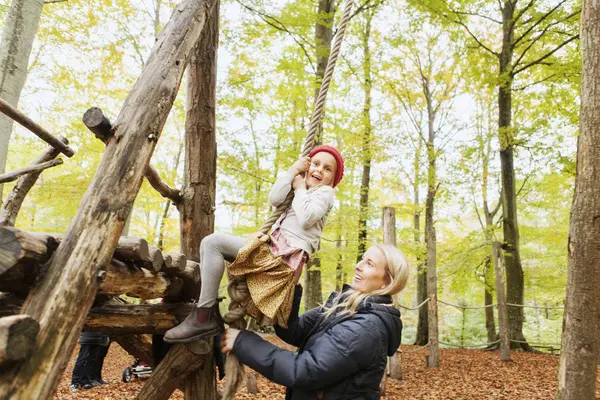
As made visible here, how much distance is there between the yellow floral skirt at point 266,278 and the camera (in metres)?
2.05

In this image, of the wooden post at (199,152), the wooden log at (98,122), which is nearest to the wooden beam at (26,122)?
the wooden log at (98,122)

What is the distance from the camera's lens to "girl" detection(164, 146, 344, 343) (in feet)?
6.80

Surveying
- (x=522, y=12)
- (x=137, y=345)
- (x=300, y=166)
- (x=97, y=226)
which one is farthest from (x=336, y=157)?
(x=522, y=12)

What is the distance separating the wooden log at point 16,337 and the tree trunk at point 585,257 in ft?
12.9

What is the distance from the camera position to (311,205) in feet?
7.08

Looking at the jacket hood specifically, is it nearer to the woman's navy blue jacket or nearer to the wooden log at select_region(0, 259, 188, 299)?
the woman's navy blue jacket

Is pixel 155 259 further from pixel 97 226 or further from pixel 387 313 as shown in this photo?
pixel 387 313

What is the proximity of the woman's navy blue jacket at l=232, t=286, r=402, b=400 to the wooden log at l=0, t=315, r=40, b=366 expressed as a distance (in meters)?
0.83

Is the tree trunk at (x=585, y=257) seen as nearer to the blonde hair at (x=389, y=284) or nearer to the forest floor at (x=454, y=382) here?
the blonde hair at (x=389, y=284)

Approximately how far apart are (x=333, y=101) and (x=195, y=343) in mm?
9865

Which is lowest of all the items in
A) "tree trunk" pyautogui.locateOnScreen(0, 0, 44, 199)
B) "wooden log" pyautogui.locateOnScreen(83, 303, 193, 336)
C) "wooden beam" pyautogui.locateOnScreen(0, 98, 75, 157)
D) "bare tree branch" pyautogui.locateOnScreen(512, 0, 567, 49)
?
"wooden log" pyautogui.locateOnScreen(83, 303, 193, 336)

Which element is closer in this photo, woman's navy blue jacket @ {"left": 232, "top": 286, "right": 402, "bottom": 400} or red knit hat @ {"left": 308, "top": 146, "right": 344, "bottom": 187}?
woman's navy blue jacket @ {"left": 232, "top": 286, "right": 402, "bottom": 400}

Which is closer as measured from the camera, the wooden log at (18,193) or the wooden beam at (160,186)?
the wooden beam at (160,186)

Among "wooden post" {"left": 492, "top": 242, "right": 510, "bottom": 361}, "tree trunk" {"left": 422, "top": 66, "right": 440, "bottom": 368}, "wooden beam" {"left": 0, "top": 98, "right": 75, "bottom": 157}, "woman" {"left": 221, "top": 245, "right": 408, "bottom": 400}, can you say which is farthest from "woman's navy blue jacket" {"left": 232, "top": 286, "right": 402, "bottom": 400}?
"wooden post" {"left": 492, "top": 242, "right": 510, "bottom": 361}
